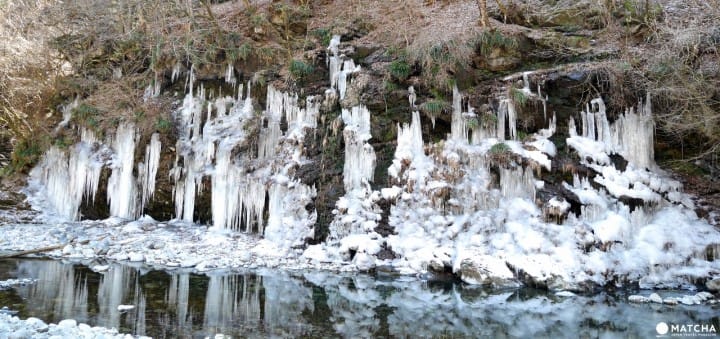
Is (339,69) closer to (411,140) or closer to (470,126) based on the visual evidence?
(411,140)

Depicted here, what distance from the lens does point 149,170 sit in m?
13.2

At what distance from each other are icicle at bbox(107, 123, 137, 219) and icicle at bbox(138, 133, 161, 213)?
0.26m

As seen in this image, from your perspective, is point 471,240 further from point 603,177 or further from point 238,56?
point 238,56

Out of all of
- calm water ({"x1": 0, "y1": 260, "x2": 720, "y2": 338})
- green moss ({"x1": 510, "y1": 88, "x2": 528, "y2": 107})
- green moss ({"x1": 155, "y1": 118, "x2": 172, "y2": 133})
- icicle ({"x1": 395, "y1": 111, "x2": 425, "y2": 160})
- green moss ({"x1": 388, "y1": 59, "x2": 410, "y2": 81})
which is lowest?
calm water ({"x1": 0, "y1": 260, "x2": 720, "y2": 338})

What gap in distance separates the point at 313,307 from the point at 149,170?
343 inches

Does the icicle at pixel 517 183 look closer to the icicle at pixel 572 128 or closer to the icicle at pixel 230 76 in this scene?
the icicle at pixel 572 128

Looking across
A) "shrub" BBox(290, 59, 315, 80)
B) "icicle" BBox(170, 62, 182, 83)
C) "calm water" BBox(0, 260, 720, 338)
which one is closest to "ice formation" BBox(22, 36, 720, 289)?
"shrub" BBox(290, 59, 315, 80)

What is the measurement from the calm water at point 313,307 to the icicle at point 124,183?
444 cm

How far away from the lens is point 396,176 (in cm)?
1095

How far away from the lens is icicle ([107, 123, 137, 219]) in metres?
13.1

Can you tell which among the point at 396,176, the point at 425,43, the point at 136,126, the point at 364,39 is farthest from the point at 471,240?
the point at 136,126

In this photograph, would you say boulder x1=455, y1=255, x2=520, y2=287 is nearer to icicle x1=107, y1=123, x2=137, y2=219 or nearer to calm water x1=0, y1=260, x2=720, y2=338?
calm water x1=0, y1=260, x2=720, y2=338

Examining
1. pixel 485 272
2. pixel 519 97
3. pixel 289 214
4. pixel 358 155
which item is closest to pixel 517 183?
pixel 519 97

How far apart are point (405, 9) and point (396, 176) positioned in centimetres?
648
